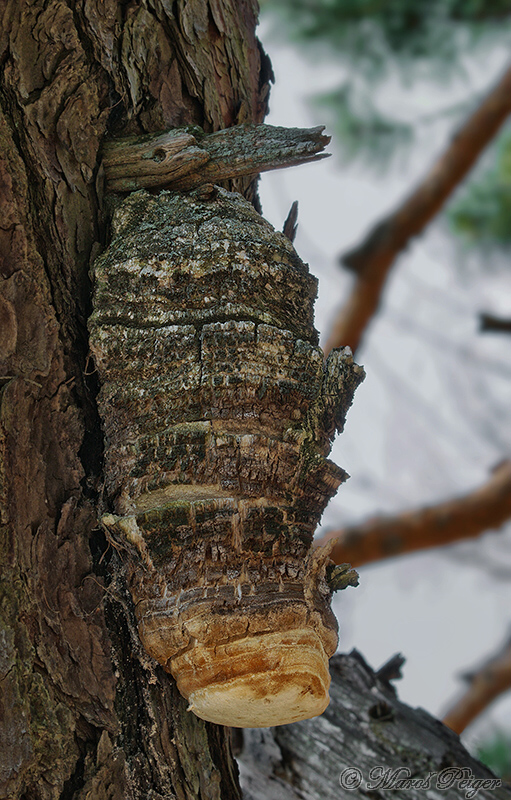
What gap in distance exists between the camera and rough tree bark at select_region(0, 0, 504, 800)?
3.28ft

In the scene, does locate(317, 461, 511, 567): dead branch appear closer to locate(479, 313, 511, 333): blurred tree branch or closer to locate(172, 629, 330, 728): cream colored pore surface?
locate(479, 313, 511, 333): blurred tree branch

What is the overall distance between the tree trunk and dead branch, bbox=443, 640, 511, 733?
205 centimetres

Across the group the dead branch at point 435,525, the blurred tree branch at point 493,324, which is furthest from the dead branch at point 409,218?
the dead branch at point 435,525

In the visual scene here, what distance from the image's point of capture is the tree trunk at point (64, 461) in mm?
1001

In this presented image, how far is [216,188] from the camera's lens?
123cm

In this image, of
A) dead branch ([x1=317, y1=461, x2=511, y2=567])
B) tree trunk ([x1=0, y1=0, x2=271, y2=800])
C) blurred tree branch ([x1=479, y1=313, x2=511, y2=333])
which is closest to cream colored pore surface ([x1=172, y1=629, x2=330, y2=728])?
tree trunk ([x1=0, y1=0, x2=271, y2=800])

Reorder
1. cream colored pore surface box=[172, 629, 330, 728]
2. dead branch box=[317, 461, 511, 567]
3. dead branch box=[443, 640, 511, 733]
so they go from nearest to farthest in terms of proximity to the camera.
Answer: cream colored pore surface box=[172, 629, 330, 728]
dead branch box=[443, 640, 511, 733]
dead branch box=[317, 461, 511, 567]

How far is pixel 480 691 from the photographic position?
3.14 metres

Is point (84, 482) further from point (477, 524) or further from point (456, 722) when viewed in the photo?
point (477, 524)

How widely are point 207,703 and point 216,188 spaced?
0.78 metres

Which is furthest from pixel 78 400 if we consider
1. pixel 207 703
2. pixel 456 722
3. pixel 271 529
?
pixel 456 722

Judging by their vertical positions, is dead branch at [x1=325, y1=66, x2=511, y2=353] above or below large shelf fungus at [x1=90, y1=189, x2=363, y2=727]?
above

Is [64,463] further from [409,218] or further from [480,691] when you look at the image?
[409,218]

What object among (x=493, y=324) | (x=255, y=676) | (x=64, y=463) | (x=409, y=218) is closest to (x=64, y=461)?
(x=64, y=463)
